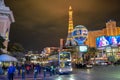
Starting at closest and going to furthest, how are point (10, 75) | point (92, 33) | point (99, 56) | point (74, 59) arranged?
point (10, 75)
point (74, 59)
point (99, 56)
point (92, 33)

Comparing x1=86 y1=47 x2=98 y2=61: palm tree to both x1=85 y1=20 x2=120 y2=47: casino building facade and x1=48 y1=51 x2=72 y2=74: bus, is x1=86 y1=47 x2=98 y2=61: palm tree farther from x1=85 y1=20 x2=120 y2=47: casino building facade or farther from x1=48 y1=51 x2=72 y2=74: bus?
x1=48 y1=51 x2=72 y2=74: bus

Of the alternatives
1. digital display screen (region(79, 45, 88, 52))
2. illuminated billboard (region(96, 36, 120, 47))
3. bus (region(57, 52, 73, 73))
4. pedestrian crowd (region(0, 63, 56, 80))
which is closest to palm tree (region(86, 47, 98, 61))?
digital display screen (region(79, 45, 88, 52))

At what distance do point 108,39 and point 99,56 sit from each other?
19.2 meters

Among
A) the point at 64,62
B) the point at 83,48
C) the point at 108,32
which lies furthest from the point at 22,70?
the point at 108,32

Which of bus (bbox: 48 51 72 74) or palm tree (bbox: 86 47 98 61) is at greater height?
palm tree (bbox: 86 47 98 61)

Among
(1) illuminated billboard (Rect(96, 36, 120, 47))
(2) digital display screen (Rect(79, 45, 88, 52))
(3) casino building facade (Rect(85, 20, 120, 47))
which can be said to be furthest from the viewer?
(3) casino building facade (Rect(85, 20, 120, 47))

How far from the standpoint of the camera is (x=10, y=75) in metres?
17.2

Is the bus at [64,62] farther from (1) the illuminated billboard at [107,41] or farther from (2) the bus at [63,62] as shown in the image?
(1) the illuminated billboard at [107,41]

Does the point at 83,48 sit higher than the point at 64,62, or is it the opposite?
the point at 83,48

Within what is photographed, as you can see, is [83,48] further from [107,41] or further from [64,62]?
[64,62]

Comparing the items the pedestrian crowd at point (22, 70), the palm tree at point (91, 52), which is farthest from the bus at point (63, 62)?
the palm tree at point (91, 52)

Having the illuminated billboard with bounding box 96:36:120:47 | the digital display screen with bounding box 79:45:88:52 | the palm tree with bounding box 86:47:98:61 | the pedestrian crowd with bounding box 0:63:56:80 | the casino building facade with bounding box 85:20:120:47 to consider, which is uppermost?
the casino building facade with bounding box 85:20:120:47

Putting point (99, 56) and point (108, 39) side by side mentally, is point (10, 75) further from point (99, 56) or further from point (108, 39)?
→ point (99, 56)

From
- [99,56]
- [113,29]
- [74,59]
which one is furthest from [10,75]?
[113,29]
